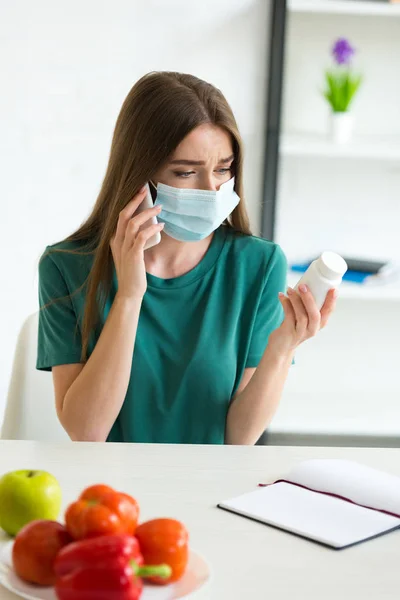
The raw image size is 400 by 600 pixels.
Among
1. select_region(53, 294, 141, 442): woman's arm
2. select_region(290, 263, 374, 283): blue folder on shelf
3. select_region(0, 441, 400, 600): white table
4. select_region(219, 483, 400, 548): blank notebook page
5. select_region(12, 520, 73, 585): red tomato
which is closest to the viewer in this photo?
select_region(12, 520, 73, 585): red tomato

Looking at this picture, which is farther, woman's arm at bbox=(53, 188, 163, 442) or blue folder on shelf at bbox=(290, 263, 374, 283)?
blue folder on shelf at bbox=(290, 263, 374, 283)

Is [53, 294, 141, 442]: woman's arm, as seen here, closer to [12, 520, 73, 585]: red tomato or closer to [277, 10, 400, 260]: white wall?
[12, 520, 73, 585]: red tomato

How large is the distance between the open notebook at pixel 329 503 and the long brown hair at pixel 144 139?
572mm

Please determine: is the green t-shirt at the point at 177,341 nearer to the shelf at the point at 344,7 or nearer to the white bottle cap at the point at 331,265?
the white bottle cap at the point at 331,265

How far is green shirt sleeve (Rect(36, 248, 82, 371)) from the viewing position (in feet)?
5.36

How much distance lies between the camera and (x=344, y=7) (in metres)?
2.66

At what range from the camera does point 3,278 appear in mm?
2928

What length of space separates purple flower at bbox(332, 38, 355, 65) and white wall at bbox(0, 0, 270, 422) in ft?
0.81

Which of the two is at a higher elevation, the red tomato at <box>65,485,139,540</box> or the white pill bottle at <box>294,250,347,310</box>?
the white pill bottle at <box>294,250,347,310</box>

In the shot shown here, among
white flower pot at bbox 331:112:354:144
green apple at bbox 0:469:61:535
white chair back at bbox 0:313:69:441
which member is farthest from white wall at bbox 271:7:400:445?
green apple at bbox 0:469:61:535

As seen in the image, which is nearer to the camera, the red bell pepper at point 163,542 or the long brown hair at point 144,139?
the red bell pepper at point 163,542

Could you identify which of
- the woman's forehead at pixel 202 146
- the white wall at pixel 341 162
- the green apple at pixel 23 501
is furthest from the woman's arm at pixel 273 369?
the white wall at pixel 341 162

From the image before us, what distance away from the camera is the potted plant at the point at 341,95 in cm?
273

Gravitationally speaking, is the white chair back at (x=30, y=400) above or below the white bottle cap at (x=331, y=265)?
below
